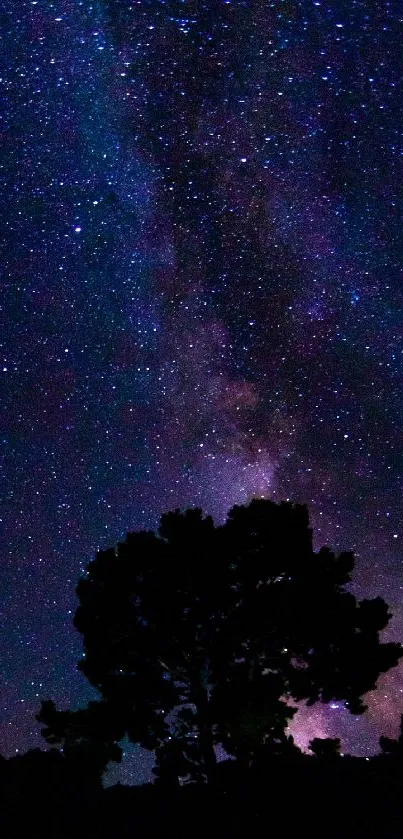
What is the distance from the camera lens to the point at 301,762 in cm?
1196

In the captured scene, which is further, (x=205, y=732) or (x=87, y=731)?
(x=87, y=731)

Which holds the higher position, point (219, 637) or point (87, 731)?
point (219, 637)

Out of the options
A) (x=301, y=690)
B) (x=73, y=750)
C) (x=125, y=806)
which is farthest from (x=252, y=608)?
(x=125, y=806)

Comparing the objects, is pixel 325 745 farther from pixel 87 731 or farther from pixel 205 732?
pixel 87 731

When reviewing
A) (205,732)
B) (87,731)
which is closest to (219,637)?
(205,732)

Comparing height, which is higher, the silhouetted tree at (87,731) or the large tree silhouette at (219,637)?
the large tree silhouette at (219,637)

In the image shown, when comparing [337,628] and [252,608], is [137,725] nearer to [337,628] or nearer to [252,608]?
[252,608]

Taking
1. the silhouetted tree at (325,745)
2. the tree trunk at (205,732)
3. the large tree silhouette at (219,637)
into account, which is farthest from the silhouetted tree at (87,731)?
the silhouetted tree at (325,745)

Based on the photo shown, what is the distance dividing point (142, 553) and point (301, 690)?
17.5 ft

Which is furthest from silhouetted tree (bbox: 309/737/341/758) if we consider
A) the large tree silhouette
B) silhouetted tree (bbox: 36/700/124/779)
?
silhouetted tree (bbox: 36/700/124/779)

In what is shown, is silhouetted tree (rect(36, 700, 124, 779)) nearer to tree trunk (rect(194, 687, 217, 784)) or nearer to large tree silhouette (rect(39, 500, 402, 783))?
large tree silhouette (rect(39, 500, 402, 783))

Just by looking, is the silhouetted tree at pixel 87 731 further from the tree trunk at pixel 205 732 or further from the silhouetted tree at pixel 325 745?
the silhouetted tree at pixel 325 745

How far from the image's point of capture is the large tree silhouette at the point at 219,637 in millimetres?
17344

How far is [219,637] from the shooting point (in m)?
17.6
